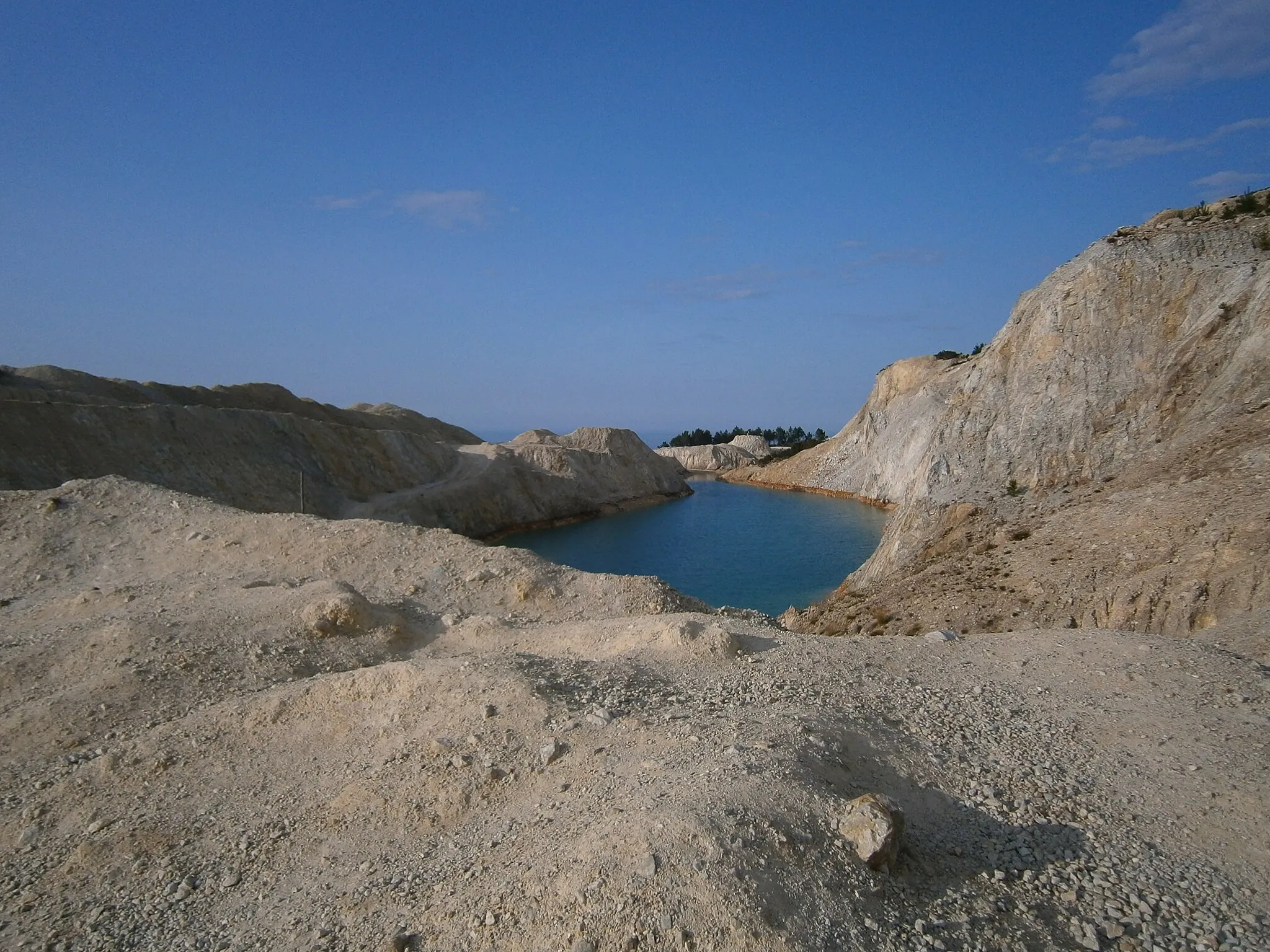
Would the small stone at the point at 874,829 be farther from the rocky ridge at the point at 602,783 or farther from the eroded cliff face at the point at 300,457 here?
the eroded cliff face at the point at 300,457

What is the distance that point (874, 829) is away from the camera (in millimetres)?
4984

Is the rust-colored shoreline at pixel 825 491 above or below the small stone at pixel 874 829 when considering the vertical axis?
above

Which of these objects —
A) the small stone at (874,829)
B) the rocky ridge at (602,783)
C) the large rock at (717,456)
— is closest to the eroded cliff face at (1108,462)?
the rocky ridge at (602,783)

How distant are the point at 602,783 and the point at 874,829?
2.04m

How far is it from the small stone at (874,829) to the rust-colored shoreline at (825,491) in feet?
144

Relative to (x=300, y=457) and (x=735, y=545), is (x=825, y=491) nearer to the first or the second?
(x=735, y=545)

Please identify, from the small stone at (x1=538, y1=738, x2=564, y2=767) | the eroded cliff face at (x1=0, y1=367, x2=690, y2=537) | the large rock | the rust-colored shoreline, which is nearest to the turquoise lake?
the rust-colored shoreline

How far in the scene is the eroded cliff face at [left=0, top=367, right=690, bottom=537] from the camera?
26.2 metres

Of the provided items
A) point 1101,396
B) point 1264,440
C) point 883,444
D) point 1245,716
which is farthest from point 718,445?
point 1245,716

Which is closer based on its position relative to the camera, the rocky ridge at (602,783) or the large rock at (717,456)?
the rocky ridge at (602,783)

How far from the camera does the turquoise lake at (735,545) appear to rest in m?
27.0

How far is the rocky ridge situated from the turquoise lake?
15226 mm

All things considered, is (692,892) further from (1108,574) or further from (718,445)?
(718,445)

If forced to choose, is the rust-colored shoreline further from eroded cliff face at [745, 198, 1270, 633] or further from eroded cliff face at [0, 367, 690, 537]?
eroded cliff face at [745, 198, 1270, 633]
